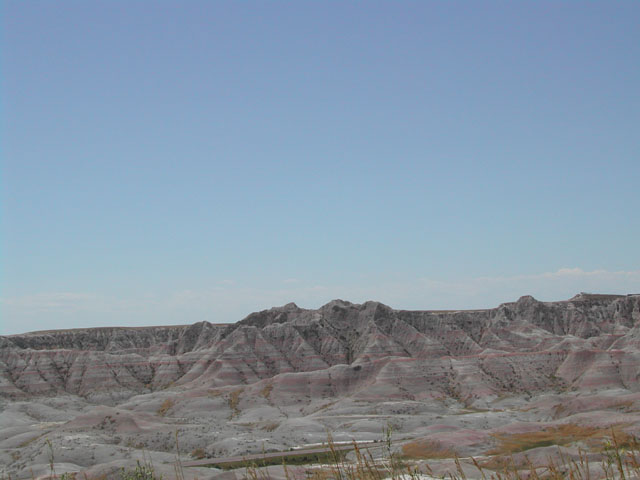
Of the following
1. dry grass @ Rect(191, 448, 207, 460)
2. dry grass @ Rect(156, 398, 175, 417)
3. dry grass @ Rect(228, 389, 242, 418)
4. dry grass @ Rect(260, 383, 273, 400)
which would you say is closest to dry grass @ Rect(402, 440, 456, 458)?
dry grass @ Rect(191, 448, 207, 460)

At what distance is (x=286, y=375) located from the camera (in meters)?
147

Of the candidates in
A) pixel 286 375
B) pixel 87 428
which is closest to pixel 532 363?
pixel 286 375

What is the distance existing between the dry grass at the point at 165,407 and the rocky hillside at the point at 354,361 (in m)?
17.9

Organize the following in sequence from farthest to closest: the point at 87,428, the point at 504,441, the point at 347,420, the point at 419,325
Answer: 1. the point at 419,325
2. the point at 347,420
3. the point at 87,428
4. the point at 504,441

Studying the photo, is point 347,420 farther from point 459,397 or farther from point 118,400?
point 118,400

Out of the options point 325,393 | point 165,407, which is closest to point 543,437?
point 325,393

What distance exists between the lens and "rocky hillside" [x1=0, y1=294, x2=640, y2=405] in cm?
13788

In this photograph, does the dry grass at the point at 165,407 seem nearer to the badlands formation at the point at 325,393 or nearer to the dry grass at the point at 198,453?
the badlands formation at the point at 325,393

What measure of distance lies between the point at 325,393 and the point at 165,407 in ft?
122

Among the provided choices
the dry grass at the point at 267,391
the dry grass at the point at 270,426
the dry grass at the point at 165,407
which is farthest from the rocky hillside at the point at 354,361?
the dry grass at the point at 270,426

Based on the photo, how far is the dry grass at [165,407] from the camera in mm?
128500

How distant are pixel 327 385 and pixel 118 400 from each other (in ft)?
181

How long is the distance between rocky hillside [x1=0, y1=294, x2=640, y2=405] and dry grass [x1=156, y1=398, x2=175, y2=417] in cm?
1785

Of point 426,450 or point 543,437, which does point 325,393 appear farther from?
point 543,437
